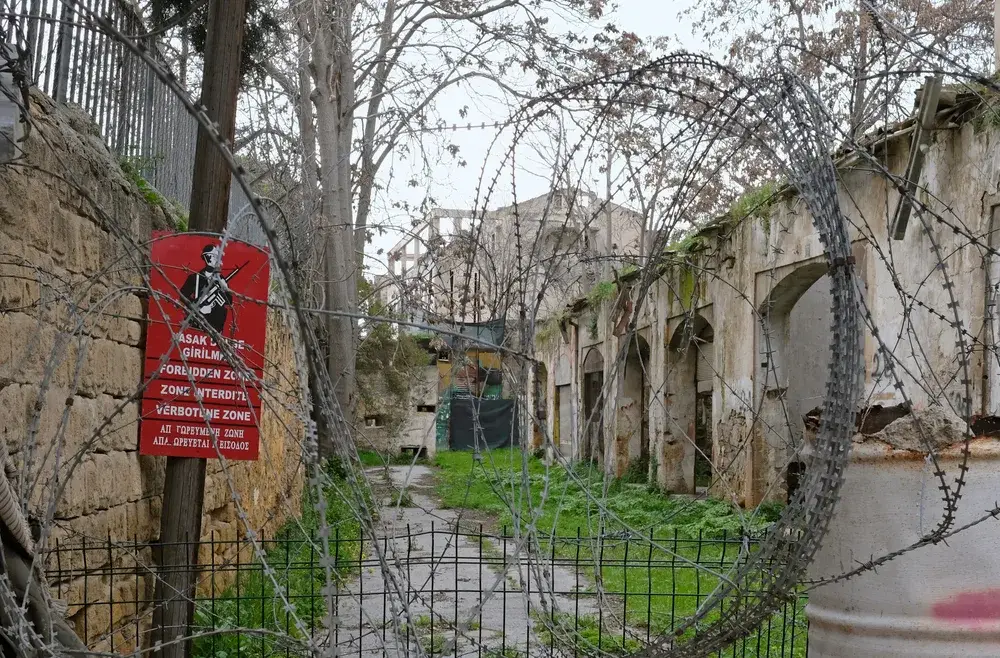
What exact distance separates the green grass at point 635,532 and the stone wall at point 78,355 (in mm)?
847

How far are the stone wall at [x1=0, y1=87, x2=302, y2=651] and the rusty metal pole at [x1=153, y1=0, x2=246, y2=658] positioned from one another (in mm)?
196

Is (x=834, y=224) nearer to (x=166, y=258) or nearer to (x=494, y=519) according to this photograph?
(x=166, y=258)

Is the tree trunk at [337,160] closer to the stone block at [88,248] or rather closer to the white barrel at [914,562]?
A: the stone block at [88,248]

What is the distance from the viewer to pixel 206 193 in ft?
12.5

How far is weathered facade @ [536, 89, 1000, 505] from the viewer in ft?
13.0

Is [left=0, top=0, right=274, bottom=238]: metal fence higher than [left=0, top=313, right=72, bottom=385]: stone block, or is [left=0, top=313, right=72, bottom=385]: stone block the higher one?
[left=0, top=0, right=274, bottom=238]: metal fence

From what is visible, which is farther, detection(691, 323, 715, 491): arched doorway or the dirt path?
detection(691, 323, 715, 491): arched doorway

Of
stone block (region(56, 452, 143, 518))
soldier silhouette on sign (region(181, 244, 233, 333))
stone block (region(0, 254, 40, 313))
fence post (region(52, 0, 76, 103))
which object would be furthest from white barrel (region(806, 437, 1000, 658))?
fence post (region(52, 0, 76, 103))

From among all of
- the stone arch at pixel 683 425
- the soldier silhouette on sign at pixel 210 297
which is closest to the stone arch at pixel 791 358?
the stone arch at pixel 683 425

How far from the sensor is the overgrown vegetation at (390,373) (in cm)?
2077

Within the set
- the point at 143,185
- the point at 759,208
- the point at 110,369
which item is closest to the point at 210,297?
the point at 110,369

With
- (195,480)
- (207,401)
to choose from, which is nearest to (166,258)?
(207,401)

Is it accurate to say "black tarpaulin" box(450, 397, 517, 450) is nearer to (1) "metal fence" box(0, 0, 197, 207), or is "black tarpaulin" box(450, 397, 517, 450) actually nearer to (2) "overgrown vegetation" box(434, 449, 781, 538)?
(2) "overgrown vegetation" box(434, 449, 781, 538)

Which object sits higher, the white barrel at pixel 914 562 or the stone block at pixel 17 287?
the stone block at pixel 17 287
